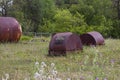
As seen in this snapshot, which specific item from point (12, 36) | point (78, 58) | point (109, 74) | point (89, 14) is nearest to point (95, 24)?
point (89, 14)

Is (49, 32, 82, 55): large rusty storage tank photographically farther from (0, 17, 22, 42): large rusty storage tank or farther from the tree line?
the tree line

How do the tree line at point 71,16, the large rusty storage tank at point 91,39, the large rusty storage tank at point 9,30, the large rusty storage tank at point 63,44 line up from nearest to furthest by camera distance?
the large rusty storage tank at point 63,44 < the large rusty storage tank at point 91,39 < the large rusty storage tank at point 9,30 < the tree line at point 71,16

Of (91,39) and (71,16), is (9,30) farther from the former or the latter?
(71,16)

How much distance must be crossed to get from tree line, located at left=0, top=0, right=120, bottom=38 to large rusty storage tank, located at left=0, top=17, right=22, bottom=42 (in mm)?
28474

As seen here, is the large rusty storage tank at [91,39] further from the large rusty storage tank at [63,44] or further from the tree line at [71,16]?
the tree line at [71,16]

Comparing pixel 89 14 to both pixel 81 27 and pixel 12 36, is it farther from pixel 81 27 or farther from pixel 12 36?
pixel 12 36

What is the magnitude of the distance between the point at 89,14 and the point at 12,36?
35533mm

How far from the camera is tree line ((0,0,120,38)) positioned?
166ft

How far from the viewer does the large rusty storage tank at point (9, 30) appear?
1973cm

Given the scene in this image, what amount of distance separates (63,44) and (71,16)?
126 ft

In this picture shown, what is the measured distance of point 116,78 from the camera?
7.53 m

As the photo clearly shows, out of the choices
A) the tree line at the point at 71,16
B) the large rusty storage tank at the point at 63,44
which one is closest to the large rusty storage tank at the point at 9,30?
the large rusty storage tank at the point at 63,44

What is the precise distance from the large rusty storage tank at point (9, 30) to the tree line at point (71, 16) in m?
28.5

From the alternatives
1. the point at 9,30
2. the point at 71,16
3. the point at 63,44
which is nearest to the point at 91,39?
the point at 63,44
